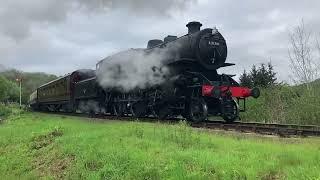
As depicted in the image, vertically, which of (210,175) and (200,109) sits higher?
(200,109)

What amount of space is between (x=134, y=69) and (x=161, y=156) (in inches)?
535

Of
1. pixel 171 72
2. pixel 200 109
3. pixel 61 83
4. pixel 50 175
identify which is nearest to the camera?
pixel 50 175

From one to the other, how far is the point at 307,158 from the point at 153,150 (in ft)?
11.4

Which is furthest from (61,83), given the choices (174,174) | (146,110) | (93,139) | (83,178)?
Result: (174,174)

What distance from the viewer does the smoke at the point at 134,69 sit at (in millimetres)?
20859

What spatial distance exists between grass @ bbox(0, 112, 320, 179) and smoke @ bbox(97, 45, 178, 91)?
6.48 meters

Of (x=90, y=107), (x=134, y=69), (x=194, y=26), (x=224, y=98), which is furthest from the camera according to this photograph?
(x=90, y=107)

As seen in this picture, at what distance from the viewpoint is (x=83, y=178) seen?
10242 mm

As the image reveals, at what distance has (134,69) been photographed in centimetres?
2303

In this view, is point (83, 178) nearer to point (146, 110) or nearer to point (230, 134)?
point (230, 134)

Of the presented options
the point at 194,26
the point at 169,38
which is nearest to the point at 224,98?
the point at 194,26

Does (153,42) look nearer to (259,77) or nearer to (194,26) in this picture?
(194,26)

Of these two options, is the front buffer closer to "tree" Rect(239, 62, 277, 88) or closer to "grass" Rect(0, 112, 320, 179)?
"grass" Rect(0, 112, 320, 179)

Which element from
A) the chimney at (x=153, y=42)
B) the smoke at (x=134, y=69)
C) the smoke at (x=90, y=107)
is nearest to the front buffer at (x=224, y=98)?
the smoke at (x=134, y=69)
